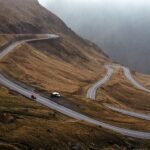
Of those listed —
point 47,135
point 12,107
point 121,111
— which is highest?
point 121,111

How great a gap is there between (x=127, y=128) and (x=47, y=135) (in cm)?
4236

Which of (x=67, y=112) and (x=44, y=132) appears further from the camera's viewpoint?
(x=67, y=112)

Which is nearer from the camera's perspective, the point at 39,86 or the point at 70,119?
the point at 70,119

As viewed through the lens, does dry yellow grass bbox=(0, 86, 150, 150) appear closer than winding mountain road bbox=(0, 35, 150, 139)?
Yes

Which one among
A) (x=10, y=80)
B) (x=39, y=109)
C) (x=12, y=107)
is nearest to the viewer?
(x=12, y=107)

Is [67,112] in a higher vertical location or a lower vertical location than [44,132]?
higher

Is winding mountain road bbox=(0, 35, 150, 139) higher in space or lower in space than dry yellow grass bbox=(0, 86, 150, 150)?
higher

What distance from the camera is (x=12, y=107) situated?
4892 inches

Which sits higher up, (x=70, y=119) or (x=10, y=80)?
(x=10, y=80)

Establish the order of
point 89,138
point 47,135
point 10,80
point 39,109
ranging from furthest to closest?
point 10,80
point 39,109
point 89,138
point 47,135

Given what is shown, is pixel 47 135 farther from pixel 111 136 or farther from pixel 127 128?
pixel 127 128

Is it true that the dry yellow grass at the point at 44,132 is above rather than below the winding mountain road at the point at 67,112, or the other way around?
below

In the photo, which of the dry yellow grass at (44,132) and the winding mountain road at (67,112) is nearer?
the dry yellow grass at (44,132)

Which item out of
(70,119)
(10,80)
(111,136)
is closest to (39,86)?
(10,80)
